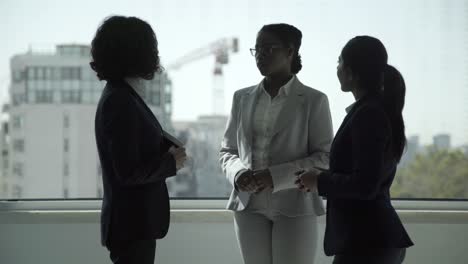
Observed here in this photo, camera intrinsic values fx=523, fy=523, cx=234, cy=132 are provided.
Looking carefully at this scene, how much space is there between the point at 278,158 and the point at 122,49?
0.86 m

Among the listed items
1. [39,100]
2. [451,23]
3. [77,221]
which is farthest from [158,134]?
[451,23]

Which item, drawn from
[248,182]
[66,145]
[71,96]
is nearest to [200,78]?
[71,96]

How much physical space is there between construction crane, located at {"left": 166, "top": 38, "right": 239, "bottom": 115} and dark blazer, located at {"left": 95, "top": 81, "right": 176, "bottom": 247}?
1.65m

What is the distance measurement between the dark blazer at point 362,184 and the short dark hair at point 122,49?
Answer: 77 centimetres

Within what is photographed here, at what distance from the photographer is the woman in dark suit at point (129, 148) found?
1805mm

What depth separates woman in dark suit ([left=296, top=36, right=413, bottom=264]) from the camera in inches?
68.2

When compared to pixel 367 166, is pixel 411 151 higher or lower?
lower

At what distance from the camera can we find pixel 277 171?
88.6 inches

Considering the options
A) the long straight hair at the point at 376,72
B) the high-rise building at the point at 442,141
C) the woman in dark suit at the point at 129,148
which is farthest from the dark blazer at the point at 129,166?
the high-rise building at the point at 442,141

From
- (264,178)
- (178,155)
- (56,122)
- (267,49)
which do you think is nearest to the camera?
(178,155)

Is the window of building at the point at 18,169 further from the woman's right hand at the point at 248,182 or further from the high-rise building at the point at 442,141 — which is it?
the high-rise building at the point at 442,141

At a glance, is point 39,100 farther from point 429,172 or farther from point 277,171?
point 429,172

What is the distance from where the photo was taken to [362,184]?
1729mm

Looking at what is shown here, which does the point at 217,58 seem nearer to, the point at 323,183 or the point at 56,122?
the point at 56,122
